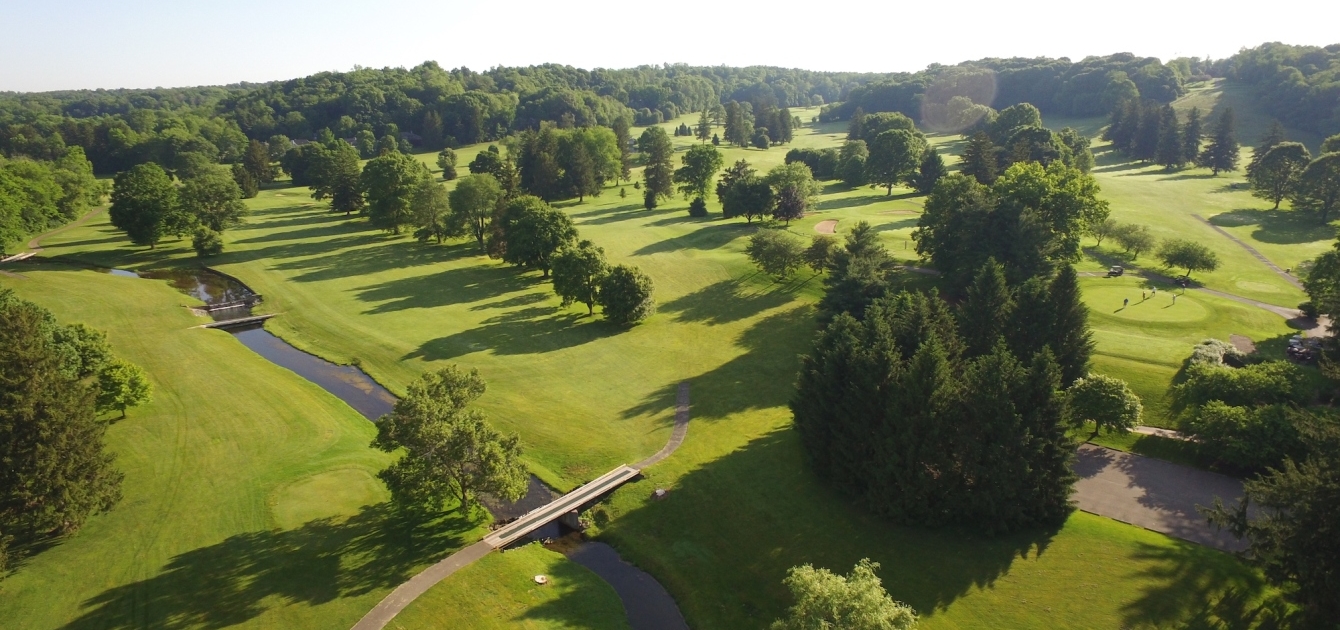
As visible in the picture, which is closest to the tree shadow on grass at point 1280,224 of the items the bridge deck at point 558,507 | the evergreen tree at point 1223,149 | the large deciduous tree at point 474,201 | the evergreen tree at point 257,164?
the evergreen tree at point 1223,149

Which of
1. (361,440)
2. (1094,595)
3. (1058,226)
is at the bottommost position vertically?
(1094,595)

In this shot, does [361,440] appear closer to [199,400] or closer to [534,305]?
[199,400]

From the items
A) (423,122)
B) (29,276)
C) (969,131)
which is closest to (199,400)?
(29,276)

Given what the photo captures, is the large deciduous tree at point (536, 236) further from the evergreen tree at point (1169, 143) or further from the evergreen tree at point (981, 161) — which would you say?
the evergreen tree at point (1169, 143)

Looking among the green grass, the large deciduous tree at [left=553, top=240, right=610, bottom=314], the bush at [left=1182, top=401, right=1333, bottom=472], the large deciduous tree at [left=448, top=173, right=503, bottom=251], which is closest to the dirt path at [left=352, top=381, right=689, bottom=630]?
the green grass

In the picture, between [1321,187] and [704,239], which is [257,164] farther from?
[1321,187]
